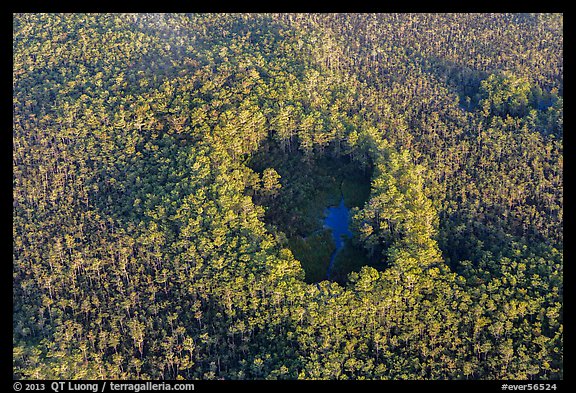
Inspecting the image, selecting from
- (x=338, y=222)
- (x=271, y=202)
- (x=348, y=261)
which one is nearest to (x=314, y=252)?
(x=348, y=261)

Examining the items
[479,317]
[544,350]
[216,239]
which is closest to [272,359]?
[216,239]

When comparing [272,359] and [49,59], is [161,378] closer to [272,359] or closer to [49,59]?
[272,359]

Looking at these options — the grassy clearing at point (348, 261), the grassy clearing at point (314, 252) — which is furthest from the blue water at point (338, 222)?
the grassy clearing at point (348, 261)

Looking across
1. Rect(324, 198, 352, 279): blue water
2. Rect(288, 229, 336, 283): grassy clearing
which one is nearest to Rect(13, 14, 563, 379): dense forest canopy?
Rect(288, 229, 336, 283): grassy clearing

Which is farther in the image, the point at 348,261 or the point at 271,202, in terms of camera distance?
the point at 271,202

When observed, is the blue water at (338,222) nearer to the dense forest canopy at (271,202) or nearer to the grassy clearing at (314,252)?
the grassy clearing at (314,252)

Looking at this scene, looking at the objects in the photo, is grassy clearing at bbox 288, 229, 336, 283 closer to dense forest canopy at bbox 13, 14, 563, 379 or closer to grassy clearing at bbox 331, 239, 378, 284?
dense forest canopy at bbox 13, 14, 563, 379

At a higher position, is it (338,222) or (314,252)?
(338,222)

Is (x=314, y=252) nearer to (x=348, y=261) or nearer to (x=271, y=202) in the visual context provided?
(x=348, y=261)
